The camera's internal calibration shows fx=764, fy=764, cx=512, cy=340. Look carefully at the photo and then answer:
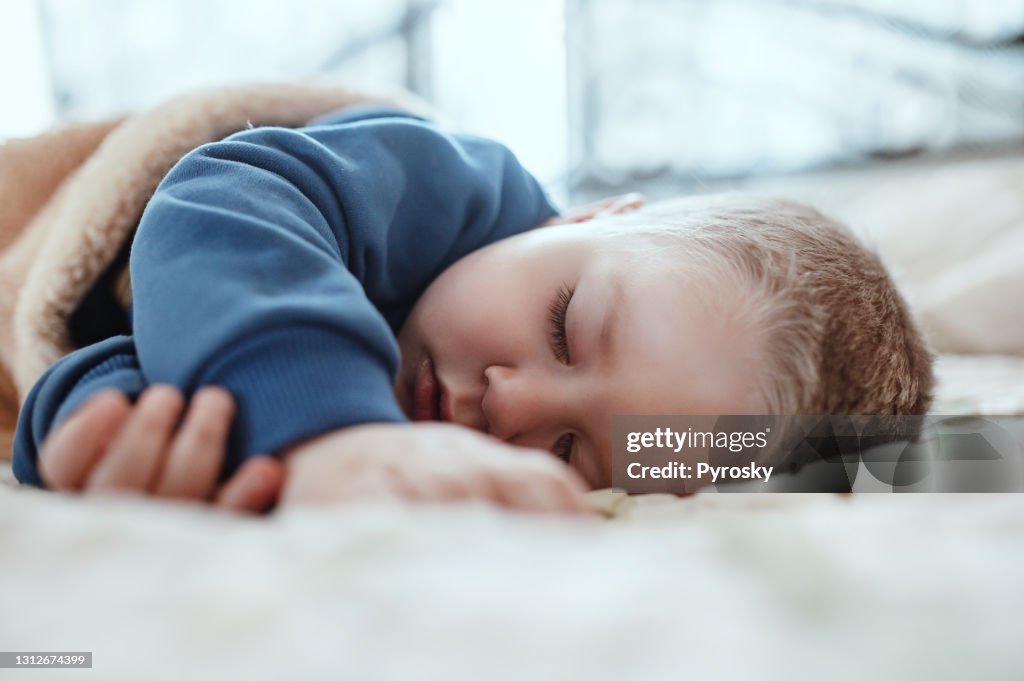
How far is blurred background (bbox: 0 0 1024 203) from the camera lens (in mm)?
1831

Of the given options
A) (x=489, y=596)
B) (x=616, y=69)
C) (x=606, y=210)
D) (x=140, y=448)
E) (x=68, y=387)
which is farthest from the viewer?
(x=616, y=69)

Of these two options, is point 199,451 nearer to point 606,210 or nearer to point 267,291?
point 267,291

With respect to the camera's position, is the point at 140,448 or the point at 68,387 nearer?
the point at 140,448

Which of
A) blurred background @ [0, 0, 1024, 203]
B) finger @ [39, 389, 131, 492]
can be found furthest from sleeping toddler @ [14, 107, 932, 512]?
blurred background @ [0, 0, 1024, 203]

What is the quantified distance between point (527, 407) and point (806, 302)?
0.77 feet

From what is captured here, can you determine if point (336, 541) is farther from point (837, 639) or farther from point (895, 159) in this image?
point (895, 159)

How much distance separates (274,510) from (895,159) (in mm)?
1941

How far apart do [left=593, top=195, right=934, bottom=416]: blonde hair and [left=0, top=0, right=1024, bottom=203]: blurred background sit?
1.39m

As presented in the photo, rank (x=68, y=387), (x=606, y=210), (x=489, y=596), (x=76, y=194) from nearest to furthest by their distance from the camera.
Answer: (x=489, y=596), (x=68, y=387), (x=76, y=194), (x=606, y=210)

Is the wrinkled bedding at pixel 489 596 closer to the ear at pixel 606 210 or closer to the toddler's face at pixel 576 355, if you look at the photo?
the toddler's face at pixel 576 355

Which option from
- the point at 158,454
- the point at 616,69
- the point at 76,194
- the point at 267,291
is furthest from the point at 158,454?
the point at 616,69

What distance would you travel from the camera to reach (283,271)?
0.42 meters

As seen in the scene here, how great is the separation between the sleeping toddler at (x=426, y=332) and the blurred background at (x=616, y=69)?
1.38m

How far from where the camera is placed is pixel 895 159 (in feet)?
6.18
